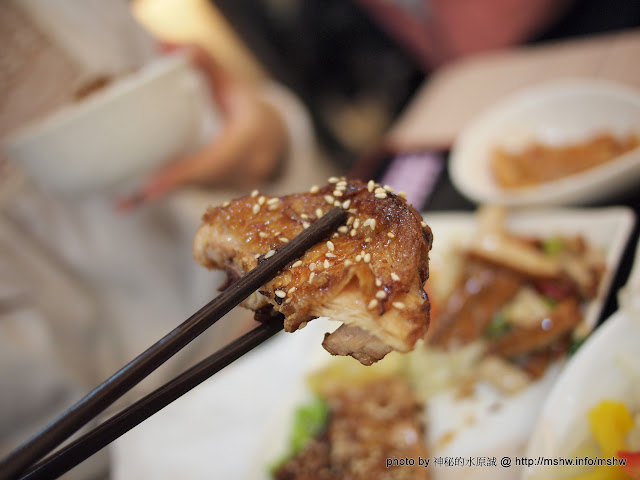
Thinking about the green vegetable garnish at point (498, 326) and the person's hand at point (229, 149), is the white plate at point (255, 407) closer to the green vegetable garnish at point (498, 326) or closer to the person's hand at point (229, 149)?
the green vegetable garnish at point (498, 326)

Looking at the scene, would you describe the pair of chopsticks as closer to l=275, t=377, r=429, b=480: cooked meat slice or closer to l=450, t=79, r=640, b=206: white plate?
l=275, t=377, r=429, b=480: cooked meat slice

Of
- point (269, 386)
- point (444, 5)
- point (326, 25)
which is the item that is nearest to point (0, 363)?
point (269, 386)

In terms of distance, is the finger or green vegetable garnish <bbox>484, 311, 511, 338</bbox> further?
the finger

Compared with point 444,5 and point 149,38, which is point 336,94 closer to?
point 444,5

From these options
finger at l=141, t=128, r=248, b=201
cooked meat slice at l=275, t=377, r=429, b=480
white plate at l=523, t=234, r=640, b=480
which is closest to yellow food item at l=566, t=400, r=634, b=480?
white plate at l=523, t=234, r=640, b=480

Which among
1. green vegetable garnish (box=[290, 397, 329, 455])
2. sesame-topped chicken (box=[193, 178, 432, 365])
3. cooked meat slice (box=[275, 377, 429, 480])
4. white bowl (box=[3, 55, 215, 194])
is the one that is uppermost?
white bowl (box=[3, 55, 215, 194])
